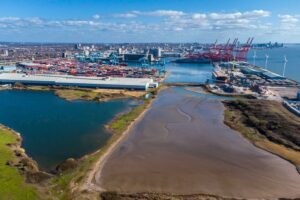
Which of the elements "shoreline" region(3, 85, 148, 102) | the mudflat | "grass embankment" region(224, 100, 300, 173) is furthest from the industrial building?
the mudflat

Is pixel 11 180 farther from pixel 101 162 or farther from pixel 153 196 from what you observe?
pixel 153 196

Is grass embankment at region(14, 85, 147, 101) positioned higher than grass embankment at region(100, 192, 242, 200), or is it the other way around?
grass embankment at region(14, 85, 147, 101)

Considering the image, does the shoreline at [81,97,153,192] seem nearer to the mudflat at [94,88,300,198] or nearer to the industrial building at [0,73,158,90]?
the mudflat at [94,88,300,198]

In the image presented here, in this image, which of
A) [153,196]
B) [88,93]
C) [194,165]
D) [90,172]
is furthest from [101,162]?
[88,93]

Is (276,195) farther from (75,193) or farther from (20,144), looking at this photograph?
(20,144)

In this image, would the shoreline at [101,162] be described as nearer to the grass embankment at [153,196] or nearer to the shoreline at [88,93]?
the grass embankment at [153,196]

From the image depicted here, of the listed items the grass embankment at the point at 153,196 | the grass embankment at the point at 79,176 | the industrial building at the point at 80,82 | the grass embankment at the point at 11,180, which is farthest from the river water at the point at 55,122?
the industrial building at the point at 80,82
